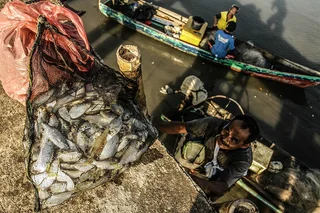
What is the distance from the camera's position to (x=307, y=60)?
935cm

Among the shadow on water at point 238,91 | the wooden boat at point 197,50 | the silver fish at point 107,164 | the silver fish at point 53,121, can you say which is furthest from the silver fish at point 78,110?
the wooden boat at point 197,50

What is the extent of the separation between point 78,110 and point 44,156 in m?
0.49

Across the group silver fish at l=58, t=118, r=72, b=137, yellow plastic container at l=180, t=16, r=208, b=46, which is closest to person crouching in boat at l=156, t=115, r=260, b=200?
silver fish at l=58, t=118, r=72, b=137

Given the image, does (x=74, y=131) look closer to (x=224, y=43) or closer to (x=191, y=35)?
(x=224, y=43)

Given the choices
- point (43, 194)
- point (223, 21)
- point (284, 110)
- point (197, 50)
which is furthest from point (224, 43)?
point (43, 194)

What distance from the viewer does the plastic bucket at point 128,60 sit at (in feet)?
8.50

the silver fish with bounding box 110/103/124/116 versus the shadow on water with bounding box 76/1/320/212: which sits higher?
the silver fish with bounding box 110/103/124/116

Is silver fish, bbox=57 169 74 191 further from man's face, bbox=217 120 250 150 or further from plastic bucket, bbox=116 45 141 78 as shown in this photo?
man's face, bbox=217 120 250 150

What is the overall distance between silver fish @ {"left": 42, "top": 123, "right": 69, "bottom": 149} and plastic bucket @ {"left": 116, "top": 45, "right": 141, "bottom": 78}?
3.10 feet

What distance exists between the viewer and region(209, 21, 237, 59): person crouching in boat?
7457 millimetres

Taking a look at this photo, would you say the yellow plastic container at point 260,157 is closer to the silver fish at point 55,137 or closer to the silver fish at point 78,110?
the silver fish at point 78,110

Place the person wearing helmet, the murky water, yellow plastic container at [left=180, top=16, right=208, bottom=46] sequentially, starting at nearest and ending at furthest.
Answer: the murky water
the person wearing helmet
yellow plastic container at [left=180, top=16, right=208, bottom=46]

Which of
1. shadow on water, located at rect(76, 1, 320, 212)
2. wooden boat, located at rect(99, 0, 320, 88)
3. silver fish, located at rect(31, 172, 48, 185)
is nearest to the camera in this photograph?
silver fish, located at rect(31, 172, 48, 185)

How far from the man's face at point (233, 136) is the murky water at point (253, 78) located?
156 inches
